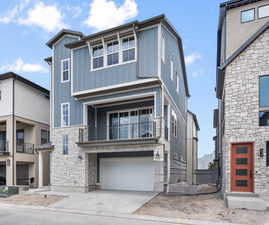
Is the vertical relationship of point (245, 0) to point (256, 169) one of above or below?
above

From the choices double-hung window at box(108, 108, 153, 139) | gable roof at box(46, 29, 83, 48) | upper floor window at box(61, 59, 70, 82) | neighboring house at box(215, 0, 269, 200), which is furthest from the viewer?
upper floor window at box(61, 59, 70, 82)

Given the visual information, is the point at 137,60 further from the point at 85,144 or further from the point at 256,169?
the point at 256,169

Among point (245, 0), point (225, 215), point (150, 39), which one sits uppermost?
point (245, 0)

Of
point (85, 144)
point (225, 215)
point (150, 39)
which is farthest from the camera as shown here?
point (85, 144)

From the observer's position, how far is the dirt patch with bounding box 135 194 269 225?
27.7ft

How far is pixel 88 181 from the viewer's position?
1459cm

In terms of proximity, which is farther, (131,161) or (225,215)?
(131,161)

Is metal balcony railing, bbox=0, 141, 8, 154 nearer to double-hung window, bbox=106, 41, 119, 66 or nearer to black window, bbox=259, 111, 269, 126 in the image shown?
double-hung window, bbox=106, 41, 119, 66

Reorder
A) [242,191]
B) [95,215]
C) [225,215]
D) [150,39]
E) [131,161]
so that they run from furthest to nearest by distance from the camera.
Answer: [131,161], [150,39], [242,191], [95,215], [225,215]

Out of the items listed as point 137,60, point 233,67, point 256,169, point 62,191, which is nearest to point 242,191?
point 256,169

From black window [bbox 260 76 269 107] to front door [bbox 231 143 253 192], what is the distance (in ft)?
6.55

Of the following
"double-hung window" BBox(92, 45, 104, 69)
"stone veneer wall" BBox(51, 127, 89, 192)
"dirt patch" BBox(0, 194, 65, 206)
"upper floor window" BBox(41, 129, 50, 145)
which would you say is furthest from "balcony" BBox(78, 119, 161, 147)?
"upper floor window" BBox(41, 129, 50, 145)

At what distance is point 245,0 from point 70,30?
35.6 feet

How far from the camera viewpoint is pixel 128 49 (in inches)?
527
